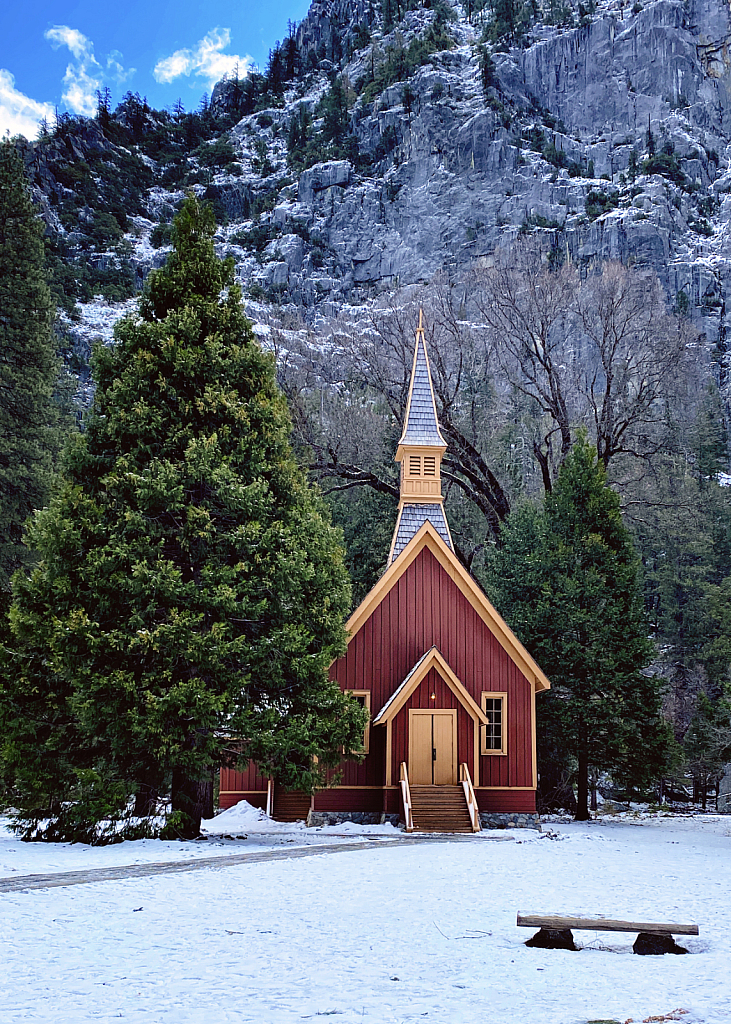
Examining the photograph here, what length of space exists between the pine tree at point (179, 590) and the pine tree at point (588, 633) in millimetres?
9614

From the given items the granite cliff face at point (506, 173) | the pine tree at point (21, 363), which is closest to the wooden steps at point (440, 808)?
the pine tree at point (21, 363)

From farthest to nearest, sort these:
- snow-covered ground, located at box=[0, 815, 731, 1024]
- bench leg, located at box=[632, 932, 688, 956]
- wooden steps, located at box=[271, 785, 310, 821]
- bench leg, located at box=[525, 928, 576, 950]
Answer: wooden steps, located at box=[271, 785, 310, 821] → bench leg, located at box=[525, 928, 576, 950] → bench leg, located at box=[632, 932, 688, 956] → snow-covered ground, located at box=[0, 815, 731, 1024]

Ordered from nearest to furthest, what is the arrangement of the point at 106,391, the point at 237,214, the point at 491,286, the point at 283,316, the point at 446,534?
the point at 106,391 < the point at 446,534 < the point at 491,286 < the point at 283,316 < the point at 237,214

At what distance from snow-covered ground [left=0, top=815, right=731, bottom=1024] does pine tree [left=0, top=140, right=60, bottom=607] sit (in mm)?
22977

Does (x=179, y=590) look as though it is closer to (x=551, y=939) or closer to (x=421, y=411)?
Result: (x=551, y=939)

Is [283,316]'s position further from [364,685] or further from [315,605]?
[315,605]

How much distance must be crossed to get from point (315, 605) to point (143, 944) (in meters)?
10.3

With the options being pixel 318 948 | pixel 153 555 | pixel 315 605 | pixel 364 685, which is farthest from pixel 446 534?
pixel 318 948

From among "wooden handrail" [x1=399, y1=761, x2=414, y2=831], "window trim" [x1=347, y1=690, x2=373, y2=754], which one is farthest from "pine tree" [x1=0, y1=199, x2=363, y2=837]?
"window trim" [x1=347, y1=690, x2=373, y2=754]

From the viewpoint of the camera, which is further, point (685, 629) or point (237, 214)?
point (237, 214)

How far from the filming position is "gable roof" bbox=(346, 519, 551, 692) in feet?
75.6

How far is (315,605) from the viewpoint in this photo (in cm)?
1744

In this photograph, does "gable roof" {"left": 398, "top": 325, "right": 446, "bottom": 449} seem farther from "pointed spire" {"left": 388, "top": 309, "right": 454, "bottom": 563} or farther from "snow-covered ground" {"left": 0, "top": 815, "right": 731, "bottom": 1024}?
"snow-covered ground" {"left": 0, "top": 815, "right": 731, "bottom": 1024}

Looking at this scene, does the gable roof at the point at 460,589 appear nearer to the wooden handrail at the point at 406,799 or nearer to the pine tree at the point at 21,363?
the wooden handrail at the point at 406,799
